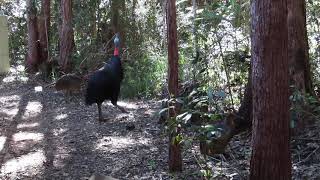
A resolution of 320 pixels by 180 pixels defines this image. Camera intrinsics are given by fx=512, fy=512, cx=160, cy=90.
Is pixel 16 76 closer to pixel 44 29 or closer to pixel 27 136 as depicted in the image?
pixel 44 29

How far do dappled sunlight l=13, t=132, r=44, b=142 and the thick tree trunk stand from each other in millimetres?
3820

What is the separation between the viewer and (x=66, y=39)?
42.2 feet

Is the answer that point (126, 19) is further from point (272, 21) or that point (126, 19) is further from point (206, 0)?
point (272, 21)

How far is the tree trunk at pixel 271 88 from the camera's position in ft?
12.5

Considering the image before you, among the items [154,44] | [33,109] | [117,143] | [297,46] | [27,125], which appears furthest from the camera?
[154,44]

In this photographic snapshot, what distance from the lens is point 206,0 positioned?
1298cm

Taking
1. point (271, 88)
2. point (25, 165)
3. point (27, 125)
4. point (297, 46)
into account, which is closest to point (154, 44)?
point (27, 125)

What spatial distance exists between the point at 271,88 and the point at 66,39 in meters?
9.63

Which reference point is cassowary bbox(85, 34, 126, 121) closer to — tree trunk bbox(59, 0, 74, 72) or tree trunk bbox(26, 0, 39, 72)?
tree trunk bbox(59, 0, 74, 72)

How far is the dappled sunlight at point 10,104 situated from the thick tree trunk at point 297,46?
551 centimetres

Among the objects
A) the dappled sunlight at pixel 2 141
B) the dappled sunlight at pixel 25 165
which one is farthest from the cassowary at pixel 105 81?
the dappled sunlight at pixel 25 165

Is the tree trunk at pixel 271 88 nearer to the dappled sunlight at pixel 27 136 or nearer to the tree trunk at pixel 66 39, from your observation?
the dappled sunlight at pixel 27 136

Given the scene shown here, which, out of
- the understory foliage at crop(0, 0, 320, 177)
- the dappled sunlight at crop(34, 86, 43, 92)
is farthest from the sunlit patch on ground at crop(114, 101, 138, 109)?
the dappled sunlight at crop(34, 86, 43, 92)

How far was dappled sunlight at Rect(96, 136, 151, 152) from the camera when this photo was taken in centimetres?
699
